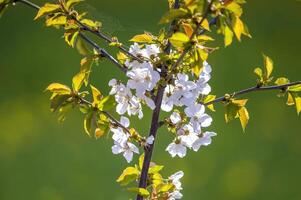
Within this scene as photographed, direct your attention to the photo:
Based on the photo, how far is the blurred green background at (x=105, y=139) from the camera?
1.67 meters

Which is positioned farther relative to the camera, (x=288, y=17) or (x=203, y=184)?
(x=288, y=17)

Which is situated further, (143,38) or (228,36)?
(143,38)

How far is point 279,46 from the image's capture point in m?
1.80

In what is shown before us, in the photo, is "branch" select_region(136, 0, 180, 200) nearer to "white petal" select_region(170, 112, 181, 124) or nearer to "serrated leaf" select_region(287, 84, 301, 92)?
"white petal" select_region(170, 112, 181, 124)

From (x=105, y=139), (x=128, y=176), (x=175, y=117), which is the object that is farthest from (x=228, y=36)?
(x=105, y=139)

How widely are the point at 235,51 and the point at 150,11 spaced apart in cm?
29

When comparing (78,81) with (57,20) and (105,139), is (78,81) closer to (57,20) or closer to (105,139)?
(57,20)

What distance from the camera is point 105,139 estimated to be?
1.69 m

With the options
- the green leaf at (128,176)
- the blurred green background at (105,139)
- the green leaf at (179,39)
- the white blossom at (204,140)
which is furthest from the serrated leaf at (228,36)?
the blurred green background at (105,139)

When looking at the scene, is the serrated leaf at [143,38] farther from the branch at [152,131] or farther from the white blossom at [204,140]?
the white blossom at [204,140]

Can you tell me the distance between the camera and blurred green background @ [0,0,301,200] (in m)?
1.67

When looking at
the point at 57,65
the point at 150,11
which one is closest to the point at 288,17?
the point at 150,11

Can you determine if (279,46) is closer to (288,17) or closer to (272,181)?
(288,17)

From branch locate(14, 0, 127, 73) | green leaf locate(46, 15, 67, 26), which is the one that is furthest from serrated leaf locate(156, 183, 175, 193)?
green leaf locate(46, 15, 67, 26)
